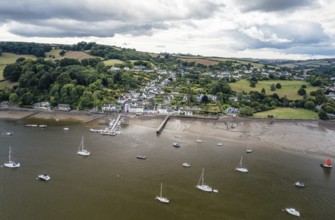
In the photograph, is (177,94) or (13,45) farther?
(13,45)

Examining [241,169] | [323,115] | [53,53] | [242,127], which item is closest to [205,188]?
[241,169]

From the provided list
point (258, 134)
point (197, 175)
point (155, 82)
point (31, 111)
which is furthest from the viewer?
point (155, 82)

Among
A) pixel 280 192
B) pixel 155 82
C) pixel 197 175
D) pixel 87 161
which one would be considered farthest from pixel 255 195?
pixel 155 82

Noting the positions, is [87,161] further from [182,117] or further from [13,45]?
[13,45]

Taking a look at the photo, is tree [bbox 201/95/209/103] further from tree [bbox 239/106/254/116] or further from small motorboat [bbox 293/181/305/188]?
small motorboat [bbox 293/181/305/188]

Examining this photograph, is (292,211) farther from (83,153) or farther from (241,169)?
(83,153)

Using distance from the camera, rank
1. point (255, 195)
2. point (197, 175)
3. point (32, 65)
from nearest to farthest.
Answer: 1. point (255, 195)
2. point (197, 175)
3. point (32, 65)
